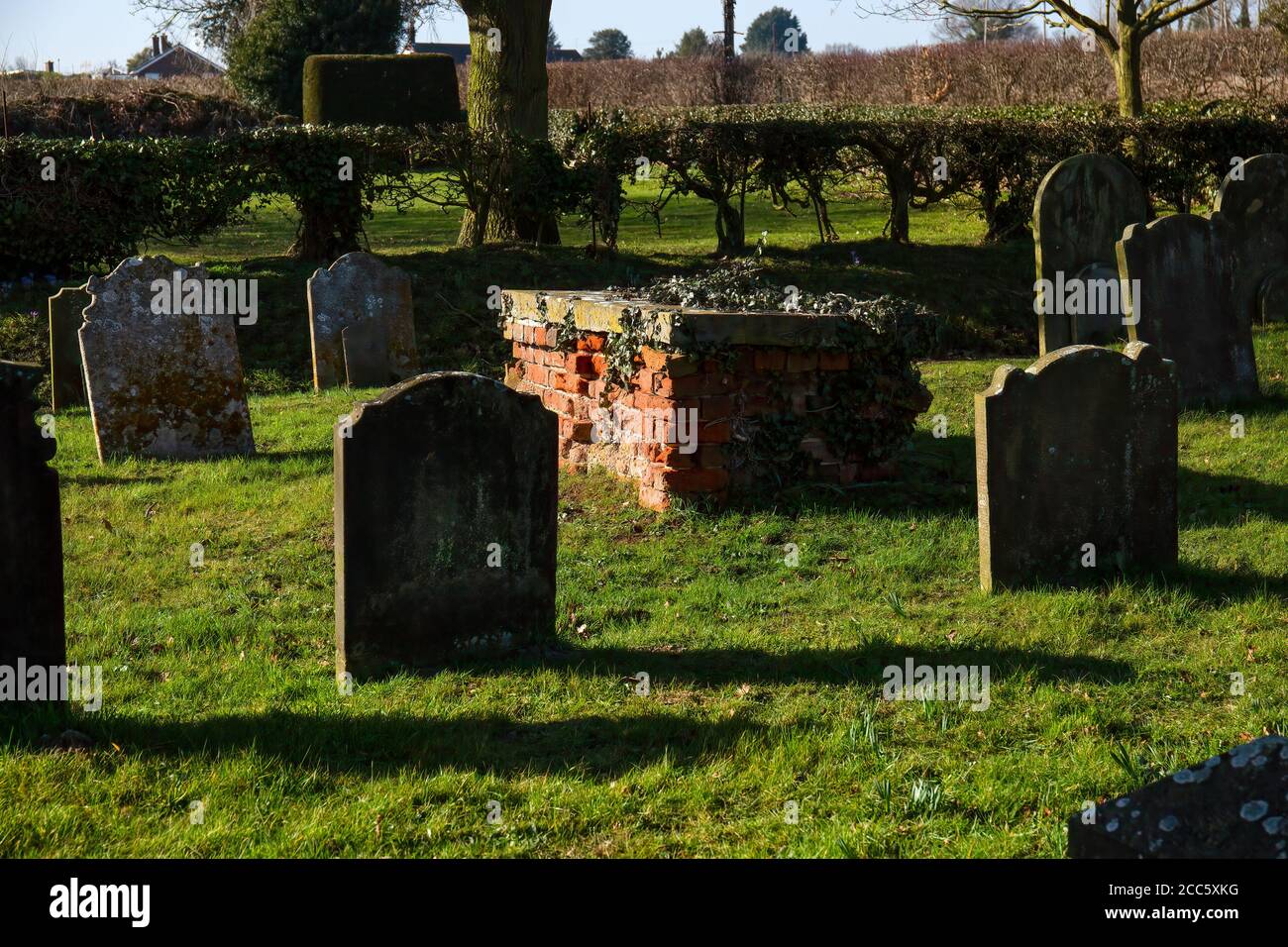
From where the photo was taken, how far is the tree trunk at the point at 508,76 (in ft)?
55.5

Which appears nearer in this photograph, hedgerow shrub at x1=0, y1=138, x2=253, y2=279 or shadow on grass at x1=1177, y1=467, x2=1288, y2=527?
shadow on grass at x1=1177, y1=467, x2=1288, y2=527

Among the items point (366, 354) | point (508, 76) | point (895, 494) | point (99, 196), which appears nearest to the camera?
point (895, 494)

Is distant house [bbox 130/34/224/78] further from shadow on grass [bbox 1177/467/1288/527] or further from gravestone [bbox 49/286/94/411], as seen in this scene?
shadow on grass [bbox 1177/467/1288/527]

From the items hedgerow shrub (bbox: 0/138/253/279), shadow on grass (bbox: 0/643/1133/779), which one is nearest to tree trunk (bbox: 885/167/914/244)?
hedgerow shrub (bbox: 0/138/253/279)

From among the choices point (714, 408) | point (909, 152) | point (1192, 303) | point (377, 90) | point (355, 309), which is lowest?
point (714, 408)

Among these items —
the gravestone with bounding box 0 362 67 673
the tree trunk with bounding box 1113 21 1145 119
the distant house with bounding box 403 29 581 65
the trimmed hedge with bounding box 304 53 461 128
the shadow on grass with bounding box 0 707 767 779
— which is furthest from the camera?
the distant house with bounding box 403 29 581 65

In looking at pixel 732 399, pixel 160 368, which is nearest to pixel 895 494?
pixel 732 399

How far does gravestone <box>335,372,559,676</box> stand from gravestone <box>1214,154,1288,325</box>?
25.6 ft

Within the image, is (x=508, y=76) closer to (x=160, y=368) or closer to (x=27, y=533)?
(x=160, y=368)

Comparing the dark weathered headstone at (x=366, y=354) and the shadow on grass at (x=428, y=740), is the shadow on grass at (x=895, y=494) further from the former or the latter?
the dark weathered headstone at (x=366, y=354)

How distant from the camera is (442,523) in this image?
537 cm

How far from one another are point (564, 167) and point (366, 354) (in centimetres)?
487

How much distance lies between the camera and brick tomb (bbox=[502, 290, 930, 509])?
7609 millimetres

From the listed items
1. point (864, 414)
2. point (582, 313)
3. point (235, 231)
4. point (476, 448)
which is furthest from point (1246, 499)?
point (235, 231)
